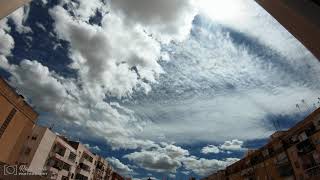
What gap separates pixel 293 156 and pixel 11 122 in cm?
3960

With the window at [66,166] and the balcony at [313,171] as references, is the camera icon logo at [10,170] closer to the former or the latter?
the window at [66,166]

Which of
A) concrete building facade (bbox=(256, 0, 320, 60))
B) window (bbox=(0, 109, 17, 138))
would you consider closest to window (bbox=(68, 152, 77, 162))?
window (bbox=(0, 109, 17, 138))

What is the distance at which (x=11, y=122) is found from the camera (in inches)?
1308

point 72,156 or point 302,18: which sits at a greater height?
point 72,156

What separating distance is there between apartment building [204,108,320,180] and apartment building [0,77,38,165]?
39290 mm

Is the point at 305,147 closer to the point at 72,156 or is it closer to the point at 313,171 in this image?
the point at 313,171

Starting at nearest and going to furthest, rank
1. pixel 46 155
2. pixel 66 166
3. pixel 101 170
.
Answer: pixel 46 155, pixel 66 166, pixel 101 170

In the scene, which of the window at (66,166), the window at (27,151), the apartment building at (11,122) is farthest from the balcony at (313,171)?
the window at (66,166)

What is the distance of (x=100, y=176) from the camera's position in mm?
81500

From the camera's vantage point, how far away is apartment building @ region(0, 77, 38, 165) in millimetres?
31328

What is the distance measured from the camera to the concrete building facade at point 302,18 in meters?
1.90

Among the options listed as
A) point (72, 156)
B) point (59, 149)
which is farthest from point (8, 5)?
point (72, 156)

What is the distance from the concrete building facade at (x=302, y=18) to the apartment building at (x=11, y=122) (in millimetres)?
34660

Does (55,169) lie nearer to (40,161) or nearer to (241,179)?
(40,161)
